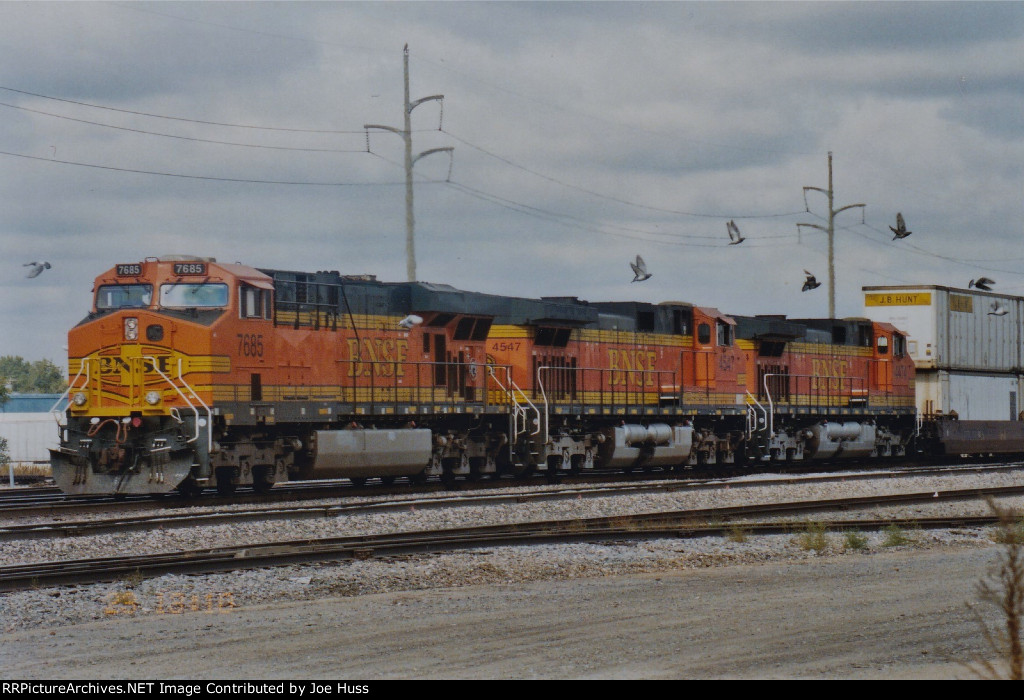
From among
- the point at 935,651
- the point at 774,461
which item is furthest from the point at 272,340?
the point at 774,461

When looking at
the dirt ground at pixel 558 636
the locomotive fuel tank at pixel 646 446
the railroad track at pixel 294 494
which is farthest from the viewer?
the locomotive fuel tank at pixel 646 446

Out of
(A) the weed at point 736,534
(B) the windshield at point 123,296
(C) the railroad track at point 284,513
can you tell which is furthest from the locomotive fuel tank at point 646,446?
(A) the weed at point 736,534

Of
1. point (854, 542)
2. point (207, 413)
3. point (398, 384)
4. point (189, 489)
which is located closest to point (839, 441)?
point (398, 384)

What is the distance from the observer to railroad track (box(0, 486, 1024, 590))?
1183 centimetres

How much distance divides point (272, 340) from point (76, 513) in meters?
4.37

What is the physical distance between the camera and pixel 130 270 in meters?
20.1

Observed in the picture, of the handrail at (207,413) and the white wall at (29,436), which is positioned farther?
the white wall at (29,436)

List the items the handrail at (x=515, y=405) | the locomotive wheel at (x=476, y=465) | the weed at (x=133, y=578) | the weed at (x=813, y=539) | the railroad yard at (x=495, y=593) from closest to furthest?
the railroad yard at (x=495, y=593) → the weed at (x=133, y=578) → the weed at (x=813, y=539) → the locomotive wheel at (x=476, y=465) → the handrail at (x=515, y=405)

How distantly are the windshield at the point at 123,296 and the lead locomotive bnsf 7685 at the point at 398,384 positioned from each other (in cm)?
3

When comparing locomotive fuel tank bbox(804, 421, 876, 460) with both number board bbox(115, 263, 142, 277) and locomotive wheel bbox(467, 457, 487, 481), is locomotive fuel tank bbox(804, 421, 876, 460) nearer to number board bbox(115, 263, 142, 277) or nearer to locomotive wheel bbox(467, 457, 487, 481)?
locomotive wheel bbox(467, 457, 487, 481)

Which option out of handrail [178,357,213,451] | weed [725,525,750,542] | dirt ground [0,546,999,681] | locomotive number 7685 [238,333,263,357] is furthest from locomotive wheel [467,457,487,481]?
dirt ground [0,546,999,681]

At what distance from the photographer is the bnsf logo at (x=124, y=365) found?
19719mm

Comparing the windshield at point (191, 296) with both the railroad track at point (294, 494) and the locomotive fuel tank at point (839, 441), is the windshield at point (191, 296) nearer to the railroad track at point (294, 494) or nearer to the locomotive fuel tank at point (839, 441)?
the railroad track at point (294, 494)
